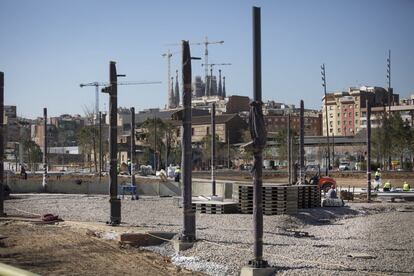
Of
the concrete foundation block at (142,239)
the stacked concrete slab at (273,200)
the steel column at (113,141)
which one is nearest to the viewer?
the concrete foundation block at (142,239)

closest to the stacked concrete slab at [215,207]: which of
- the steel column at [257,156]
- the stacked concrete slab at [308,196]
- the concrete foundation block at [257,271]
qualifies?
the stacked concrete slab at [308,196]

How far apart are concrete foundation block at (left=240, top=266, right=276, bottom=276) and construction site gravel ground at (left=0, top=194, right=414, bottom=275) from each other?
0.71ft

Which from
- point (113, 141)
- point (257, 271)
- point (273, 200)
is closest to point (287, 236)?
point (113, 141)

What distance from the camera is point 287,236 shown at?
63.2 ft

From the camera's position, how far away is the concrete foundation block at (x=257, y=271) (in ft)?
38.3

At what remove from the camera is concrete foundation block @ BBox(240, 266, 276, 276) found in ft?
38.3

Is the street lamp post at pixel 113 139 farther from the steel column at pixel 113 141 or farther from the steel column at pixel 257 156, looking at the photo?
the steel column at pixel 257 156

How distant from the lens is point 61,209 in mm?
29062

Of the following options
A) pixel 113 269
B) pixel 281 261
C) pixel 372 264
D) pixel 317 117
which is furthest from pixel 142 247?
pixel 317 117

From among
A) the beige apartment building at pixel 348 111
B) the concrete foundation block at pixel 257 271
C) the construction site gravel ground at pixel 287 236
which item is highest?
the beige apartment building at pixel 348 111

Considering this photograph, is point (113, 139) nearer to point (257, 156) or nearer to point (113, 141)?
point (113, 141)

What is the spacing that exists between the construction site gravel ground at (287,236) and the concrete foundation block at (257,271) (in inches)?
8.5

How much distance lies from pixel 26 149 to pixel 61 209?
66578mm

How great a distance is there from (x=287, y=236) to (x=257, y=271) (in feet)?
25.4
